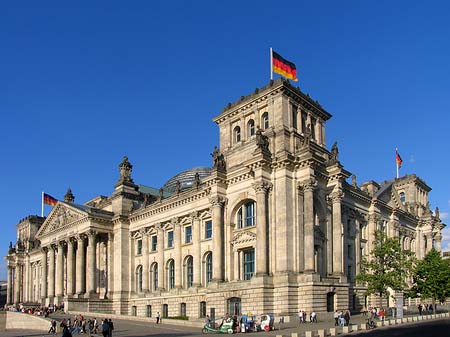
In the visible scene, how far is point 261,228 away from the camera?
167ft

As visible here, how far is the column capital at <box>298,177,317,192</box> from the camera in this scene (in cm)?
5159

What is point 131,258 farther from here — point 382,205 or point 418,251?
point 418,251

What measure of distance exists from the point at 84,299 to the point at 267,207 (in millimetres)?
33689

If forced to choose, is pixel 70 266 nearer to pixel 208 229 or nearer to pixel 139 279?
pixel 139 279

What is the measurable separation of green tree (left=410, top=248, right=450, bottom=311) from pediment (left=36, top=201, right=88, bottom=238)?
4520cm

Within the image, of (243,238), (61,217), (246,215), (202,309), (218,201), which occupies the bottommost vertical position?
(202,309)

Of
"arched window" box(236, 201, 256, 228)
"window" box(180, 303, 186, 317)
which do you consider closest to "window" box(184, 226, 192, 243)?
"window" box(180, 303, 186, 317)

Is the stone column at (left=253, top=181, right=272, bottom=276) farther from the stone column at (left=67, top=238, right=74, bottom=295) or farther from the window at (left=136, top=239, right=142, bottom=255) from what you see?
the stone column at (left=67, top=238, right=74, bottom=295)

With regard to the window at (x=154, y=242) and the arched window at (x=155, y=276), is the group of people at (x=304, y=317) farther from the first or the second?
the window at (x=154, y=242)

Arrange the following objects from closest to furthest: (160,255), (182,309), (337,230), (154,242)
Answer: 1. (337,230)
2. (182,309)
3. (160,255)
4. (154,242)

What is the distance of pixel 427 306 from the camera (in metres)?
74.4

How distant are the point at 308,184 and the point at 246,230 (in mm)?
8424

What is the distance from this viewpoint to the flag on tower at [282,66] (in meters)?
55.3

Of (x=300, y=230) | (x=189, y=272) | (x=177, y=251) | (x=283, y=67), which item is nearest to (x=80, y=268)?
(x=177, y=251)
